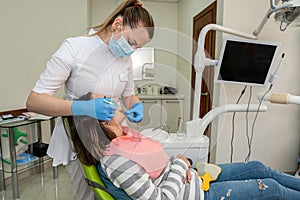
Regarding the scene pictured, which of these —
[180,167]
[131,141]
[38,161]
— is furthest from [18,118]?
[180,167]

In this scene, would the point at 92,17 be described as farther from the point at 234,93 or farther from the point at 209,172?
the point at 209,172

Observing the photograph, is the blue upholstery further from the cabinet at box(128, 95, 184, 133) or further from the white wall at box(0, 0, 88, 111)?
the white wall at box(0, 0, 88, 111)

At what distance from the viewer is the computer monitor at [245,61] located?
4.96ft

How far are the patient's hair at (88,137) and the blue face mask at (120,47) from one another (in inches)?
7.3

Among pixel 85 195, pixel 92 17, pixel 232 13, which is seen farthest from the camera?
pixel 92 17

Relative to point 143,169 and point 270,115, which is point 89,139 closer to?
point 143,169

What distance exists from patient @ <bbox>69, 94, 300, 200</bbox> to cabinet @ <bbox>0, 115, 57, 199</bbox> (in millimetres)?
1164

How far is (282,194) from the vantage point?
35.8 inches

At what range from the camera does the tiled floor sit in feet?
5.86

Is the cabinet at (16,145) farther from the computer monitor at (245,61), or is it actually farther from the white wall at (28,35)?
the computer monitor at (245,61)

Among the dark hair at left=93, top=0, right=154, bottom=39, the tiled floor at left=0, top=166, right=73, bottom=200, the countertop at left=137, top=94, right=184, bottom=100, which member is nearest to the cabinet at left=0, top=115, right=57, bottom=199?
the tiled floor at left=0, top=166, right=73, bottom=200

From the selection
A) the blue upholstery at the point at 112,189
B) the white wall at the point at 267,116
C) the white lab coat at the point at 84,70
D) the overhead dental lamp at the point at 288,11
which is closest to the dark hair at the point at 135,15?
the white lab coat at the point at 84,70

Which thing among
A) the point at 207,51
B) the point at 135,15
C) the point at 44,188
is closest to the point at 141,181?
the point at 135,15

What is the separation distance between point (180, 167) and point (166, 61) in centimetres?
44
